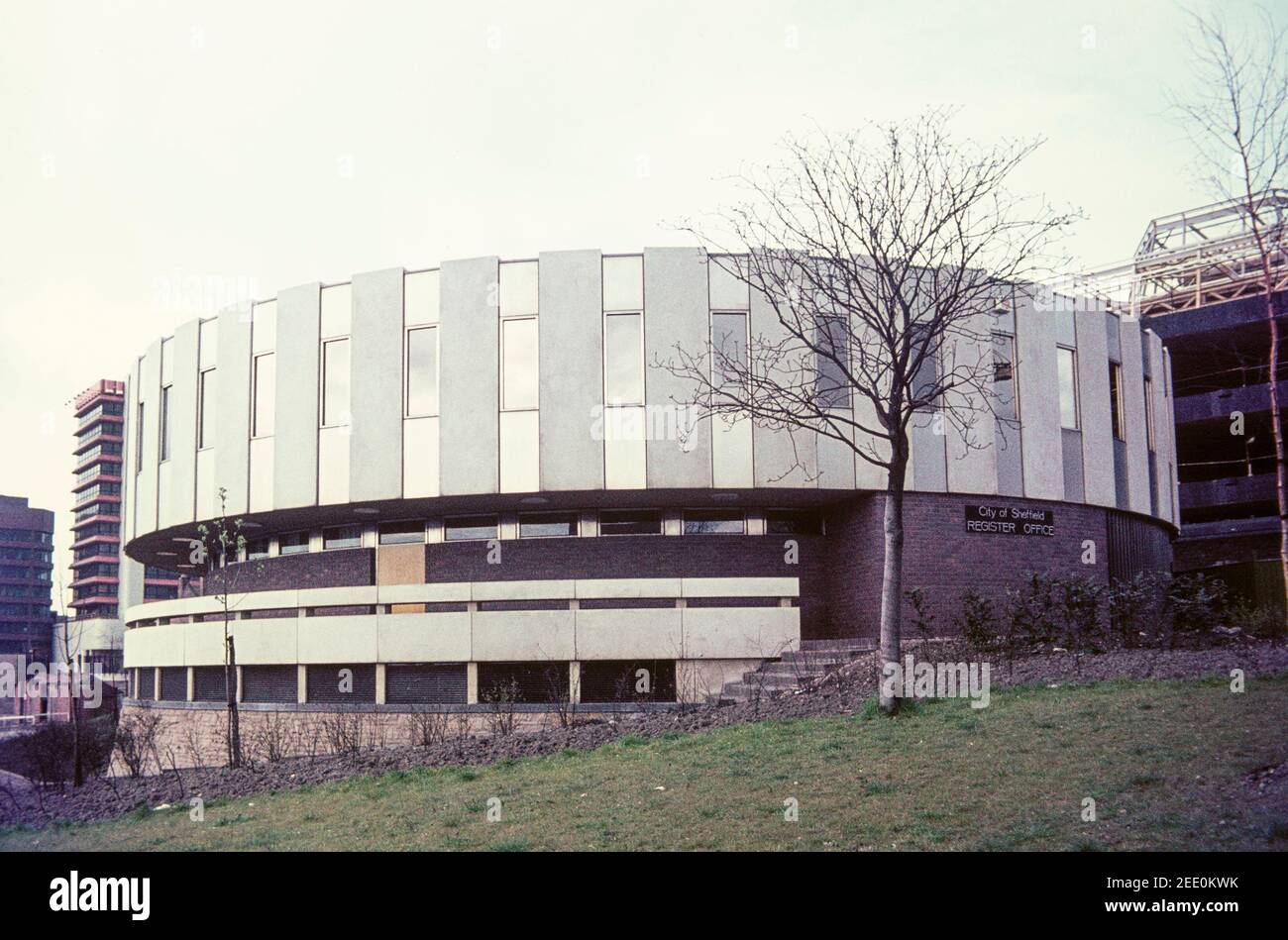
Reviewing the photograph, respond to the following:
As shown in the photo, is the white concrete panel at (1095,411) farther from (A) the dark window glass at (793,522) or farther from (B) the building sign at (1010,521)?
(A) the dark window glass at (793,522)

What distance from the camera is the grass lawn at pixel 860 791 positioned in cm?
827

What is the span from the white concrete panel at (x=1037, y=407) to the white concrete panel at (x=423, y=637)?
472 inches

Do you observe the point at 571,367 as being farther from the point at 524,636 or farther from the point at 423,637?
the point at 423,637

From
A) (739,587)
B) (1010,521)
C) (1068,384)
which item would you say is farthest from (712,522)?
(1068,384)

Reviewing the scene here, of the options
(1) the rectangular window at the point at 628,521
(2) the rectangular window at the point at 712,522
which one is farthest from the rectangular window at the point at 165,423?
(2) the rectangular window at the point at 712,522

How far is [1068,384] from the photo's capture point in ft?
79.0

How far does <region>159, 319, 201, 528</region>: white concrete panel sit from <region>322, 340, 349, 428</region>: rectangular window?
4377 mm

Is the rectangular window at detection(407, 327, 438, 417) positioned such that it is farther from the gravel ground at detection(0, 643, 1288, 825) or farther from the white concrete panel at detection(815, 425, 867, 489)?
the gravel ground at detection(0, 643, 1288, 825)

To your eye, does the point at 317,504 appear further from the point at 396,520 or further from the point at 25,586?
the point at 25,586

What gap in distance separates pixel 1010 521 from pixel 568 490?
9.11 metres

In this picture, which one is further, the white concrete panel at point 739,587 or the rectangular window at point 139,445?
the rectangular window at point 139,445

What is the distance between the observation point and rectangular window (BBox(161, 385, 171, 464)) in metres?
26.6

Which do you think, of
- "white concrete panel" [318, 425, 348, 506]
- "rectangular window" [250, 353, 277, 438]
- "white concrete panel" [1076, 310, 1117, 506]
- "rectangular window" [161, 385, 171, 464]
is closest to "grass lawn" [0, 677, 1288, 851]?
"white concrete panel" [318, 425, 348, 506]

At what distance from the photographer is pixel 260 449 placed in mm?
23703
